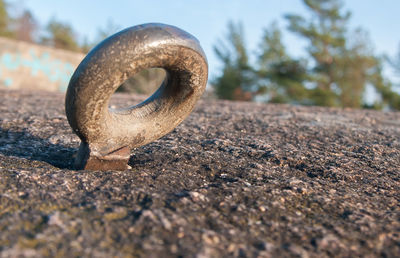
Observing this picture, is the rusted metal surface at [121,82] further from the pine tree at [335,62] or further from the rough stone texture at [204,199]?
the pine tree at [335,62]

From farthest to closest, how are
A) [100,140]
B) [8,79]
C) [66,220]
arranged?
[8,79], [100,140], [66,220]

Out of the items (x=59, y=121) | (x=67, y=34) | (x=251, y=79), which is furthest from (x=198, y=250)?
(x=67, y=34)

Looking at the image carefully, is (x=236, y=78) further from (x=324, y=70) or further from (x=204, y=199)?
(x=204, y=199)

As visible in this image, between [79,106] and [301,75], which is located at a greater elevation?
[301,75]

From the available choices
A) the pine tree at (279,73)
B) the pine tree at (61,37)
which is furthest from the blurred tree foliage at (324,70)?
the pine tree at (61,37)

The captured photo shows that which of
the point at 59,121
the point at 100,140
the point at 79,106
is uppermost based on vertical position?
the point at 79,106

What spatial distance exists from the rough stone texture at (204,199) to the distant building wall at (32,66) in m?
11.9

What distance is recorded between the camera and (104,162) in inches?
72.1

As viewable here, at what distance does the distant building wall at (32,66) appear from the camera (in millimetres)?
12898

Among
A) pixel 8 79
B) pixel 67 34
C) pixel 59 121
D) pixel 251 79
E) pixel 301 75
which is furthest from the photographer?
pixel 67 34

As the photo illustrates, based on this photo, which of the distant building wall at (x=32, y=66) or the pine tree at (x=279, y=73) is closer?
the distant building wall at (x=32, y=66)

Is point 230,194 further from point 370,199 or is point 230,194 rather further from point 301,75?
point 301,75

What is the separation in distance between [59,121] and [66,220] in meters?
2.02

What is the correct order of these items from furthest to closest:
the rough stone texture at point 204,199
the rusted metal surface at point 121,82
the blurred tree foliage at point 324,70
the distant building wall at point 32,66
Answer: the blurred tree foliage at point 324,70
the distant building wall at point 32,66
the rusted metal surface at point 121,82
the rough stone texture at point 204,199
